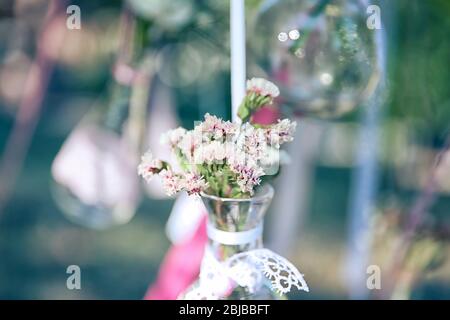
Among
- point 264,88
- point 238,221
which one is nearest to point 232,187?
point 238,221

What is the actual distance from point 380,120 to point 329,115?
0.18 m

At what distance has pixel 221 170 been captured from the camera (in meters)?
2.07

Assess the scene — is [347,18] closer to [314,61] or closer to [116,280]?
[314,61]

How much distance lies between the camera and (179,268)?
2396 mm

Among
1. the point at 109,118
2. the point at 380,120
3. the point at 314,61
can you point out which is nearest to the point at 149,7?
the point at 109,118

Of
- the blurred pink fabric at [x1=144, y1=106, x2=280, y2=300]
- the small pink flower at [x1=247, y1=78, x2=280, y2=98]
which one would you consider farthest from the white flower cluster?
the blurred pink fabric at [x1=144, y1=106, x2=280, y2=300]

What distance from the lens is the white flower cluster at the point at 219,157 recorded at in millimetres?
2051

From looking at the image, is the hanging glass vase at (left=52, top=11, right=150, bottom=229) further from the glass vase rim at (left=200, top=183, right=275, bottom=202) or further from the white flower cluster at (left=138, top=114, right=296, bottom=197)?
the glass vase rim at (left=200, top=183, right=275, bottom=202)

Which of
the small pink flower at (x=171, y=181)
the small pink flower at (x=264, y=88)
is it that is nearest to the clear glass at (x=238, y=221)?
the small pink flower at (x=171, y=181)

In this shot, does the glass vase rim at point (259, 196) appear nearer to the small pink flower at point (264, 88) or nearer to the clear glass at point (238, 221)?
the clear glass at point (238, 221)

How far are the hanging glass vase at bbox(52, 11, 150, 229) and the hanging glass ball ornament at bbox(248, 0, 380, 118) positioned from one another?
1.45 feet

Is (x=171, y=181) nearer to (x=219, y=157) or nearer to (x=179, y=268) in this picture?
(x=219, y=157)

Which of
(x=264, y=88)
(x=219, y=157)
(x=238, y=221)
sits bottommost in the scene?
(x=238, y=221)

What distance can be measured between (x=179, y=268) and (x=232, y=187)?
1.50 ft
